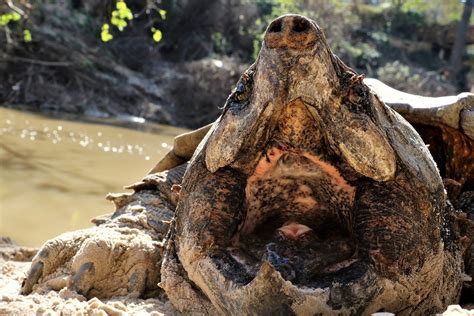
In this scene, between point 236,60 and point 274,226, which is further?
point 236,60

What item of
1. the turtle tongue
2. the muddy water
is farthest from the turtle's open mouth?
the muddy water

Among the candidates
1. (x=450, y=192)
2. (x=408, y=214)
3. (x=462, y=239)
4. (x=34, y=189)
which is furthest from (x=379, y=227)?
(x=34, y=189)

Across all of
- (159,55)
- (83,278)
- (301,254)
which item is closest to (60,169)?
(83,278)

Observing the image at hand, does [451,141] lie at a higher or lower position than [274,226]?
higher

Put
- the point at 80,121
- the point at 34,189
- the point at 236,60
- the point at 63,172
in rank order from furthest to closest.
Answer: the point at 236,60 < the point at 80,121 < the point at 63,172 < the point at 34,189

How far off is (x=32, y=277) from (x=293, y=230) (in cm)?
123

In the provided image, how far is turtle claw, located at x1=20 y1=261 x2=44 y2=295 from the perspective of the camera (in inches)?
91.7

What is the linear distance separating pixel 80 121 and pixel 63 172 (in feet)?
18.4

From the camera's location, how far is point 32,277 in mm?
→ 2355

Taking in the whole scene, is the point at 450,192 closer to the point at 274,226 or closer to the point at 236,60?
the point at 274,226

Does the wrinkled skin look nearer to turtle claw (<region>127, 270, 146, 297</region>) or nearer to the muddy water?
turtle claw (<region>127, 270, 146, 297</region>)

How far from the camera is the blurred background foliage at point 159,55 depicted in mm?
13531

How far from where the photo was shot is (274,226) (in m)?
1.91

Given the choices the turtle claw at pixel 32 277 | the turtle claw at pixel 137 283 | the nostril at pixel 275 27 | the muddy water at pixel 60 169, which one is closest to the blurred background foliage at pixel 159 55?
the muddy water at pixel 60 169
